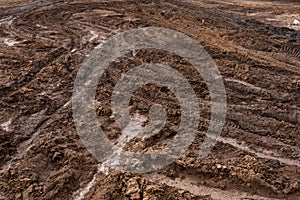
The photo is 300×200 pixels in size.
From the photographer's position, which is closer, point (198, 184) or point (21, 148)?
point (198, 184)

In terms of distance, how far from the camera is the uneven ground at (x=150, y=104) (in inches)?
234

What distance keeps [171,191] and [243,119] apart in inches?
110

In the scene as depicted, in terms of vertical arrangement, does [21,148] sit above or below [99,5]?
below

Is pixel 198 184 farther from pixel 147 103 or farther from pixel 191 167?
pixel 147 103

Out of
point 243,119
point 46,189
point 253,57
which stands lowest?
point 46,189

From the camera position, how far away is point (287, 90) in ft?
28.1

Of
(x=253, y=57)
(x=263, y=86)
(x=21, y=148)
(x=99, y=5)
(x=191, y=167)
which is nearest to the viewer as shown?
(x=191, y=167)

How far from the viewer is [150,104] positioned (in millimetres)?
8070

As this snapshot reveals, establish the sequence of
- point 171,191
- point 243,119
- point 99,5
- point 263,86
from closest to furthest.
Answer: point 171,191 → point 243,119 → point 263,86 → point 99,5

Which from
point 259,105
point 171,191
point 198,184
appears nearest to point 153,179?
point 171,191

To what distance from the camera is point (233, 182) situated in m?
5.91

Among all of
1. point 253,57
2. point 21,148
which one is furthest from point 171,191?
point 253,57

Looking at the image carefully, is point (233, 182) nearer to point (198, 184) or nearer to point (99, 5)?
point (198, 184)

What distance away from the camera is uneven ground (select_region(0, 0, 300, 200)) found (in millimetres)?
5941
